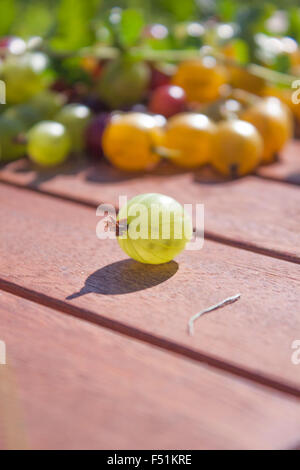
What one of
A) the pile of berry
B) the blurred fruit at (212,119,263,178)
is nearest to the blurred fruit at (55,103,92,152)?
the pile of berry

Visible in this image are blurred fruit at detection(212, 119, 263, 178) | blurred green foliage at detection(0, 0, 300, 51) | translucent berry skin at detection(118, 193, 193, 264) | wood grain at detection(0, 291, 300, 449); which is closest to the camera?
wood grain at detection(0, 291, 300, 449)

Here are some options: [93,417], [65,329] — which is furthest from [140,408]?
[65,329]

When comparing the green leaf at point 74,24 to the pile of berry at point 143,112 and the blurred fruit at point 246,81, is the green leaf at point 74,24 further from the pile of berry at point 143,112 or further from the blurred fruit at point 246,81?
the blurred fruit at point 246,81

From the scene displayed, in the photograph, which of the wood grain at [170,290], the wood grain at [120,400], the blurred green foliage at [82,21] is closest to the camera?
the wood grain at [120,400]

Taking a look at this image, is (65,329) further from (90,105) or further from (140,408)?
(90,105)

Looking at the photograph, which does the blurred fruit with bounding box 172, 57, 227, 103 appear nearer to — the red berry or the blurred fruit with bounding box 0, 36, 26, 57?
the red berry

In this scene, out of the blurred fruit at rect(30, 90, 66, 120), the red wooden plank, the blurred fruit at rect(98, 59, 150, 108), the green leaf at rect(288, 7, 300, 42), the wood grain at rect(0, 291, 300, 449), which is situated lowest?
the wood grain at rect(0, 291, 300, 449)

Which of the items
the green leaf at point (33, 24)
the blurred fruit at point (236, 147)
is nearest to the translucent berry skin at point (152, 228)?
the blurred fruit at point (236, 147)
